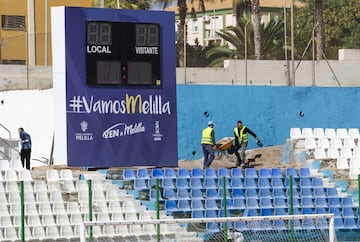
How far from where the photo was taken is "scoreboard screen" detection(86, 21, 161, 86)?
1024 inches

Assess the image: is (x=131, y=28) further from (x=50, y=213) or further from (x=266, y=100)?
(x=266, y=100)

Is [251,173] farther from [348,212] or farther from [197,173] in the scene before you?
[348,212]

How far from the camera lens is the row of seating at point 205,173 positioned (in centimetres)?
2686

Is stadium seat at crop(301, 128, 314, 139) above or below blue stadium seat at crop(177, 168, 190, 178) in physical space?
above

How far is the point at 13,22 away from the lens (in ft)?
156

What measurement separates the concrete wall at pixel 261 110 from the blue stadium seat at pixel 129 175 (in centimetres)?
609

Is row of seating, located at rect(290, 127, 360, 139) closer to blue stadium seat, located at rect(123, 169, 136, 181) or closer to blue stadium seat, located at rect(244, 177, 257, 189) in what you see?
blue stadium seat, located at rect(244, 177, 257, 189)

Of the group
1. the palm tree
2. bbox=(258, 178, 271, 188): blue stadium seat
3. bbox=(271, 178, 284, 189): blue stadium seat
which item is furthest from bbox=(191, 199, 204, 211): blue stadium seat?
the palm tree

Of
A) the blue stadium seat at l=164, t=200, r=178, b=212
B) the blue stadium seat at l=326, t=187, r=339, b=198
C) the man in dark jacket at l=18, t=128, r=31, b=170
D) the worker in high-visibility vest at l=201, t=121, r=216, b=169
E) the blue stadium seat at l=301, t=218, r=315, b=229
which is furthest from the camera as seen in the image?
the worker in high-visibility vest at l=201, t=121, r=216, b=169

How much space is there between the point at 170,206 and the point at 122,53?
11.6ft

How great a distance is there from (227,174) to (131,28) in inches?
166

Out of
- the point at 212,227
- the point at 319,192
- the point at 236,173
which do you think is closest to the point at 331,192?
the point at 319,192

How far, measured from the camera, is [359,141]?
31219 millimetres

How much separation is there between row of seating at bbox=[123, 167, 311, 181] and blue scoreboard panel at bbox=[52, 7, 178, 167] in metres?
0.36
